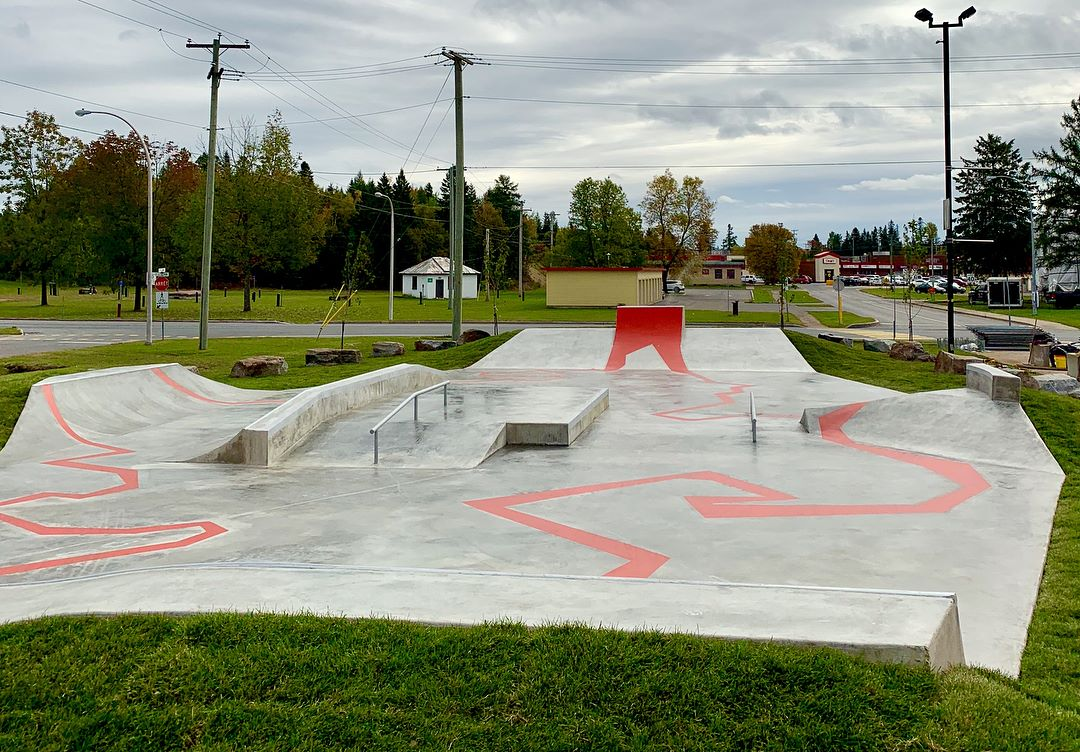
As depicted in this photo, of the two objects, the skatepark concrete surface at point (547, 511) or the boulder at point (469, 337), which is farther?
the boulder at point (469, 337)

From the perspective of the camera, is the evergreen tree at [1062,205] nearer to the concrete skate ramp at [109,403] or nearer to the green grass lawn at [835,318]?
the green grass lawn at [835,318]

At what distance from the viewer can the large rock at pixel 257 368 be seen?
22000mm

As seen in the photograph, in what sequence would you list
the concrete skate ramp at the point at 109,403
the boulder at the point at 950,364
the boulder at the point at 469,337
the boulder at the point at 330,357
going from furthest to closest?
the boulder at the point at 469,337, the boulder at the point at 330,357, the boulder at the point at 950,364, the concrete skate ramp at the point at 109,403

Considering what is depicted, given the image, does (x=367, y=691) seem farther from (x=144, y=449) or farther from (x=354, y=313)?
(x=354, y=313)

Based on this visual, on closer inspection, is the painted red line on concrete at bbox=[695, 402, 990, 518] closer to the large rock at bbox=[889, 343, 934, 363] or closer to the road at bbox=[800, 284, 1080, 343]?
the large rock at bbox=[889, 343, 934, 363]

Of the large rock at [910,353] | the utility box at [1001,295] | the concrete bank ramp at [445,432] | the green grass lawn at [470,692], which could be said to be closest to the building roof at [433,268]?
the utility box at [1001,295]

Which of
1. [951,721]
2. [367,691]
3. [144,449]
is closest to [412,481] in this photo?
[144,449]

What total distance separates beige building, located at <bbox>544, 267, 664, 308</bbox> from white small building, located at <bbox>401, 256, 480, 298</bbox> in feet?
88.4

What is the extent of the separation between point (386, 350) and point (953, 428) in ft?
56.2

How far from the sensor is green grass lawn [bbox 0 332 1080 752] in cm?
398

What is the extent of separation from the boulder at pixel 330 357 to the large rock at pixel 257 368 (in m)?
1.76

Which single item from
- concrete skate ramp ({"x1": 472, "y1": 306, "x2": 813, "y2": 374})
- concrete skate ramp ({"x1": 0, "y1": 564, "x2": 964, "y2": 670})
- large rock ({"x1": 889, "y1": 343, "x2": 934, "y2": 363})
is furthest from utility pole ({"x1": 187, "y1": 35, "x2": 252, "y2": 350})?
concrete skate ramp ({"x1": 0, "y1": 564, "x2": 964, "y2": 670})

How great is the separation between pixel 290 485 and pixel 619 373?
12.9 m

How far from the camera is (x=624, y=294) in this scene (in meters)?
55.7
